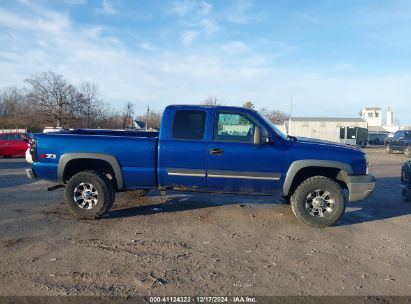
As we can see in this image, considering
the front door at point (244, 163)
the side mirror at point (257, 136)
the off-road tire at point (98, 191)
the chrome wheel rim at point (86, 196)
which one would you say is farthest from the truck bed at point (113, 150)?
the side mirror at point (257, 136)

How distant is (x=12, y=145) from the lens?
21438 millimetres

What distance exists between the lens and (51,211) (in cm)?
751

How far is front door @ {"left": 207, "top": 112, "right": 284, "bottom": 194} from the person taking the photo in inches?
265

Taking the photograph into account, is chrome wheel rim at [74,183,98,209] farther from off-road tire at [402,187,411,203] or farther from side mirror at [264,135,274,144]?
off-road tire at [402,187,411,203]

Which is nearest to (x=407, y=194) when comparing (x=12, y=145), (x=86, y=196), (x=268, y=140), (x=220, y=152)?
(x=268, y=140)

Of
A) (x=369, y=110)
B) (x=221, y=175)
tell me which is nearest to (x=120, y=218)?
(x=221, y=175)

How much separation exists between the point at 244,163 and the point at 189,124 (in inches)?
46.8

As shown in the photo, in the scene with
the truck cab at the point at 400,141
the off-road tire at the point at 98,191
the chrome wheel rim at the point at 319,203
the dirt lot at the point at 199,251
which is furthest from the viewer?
the truck cab at the point at 400,141

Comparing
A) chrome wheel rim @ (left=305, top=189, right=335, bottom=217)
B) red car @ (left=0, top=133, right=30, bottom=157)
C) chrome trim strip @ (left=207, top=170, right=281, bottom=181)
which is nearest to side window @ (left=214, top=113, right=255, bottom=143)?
chrome trim strip @ (left=207, top=170, right=281, bottom=181)

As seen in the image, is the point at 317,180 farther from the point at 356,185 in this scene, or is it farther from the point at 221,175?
the point at 221,175

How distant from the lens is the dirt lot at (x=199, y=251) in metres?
4.23

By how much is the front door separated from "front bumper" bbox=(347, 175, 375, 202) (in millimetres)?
1202

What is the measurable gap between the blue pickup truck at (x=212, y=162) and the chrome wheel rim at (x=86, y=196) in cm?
2

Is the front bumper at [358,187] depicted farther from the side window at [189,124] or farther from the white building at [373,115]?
the white building at [373,115]
